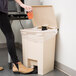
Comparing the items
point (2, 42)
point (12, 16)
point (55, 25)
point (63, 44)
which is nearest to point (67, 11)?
point (55, 25)

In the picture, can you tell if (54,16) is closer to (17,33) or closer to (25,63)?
(25,63)

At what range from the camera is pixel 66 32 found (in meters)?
1.56

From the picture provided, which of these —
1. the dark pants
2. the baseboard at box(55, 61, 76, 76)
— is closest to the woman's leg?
the dark pants

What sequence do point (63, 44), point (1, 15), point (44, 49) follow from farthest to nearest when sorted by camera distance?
point (63, 44) < point (44, 49) < point (1, 15)

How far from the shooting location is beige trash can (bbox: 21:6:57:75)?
152cm

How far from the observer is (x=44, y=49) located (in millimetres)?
1518

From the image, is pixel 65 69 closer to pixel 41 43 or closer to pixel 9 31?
pixel 41 43

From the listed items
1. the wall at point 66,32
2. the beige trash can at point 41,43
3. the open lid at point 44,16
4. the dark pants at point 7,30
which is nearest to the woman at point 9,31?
the dark pants at point 7,30

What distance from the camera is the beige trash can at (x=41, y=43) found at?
152 cm

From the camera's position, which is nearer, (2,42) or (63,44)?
(63,44)

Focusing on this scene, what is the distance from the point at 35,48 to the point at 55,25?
15.3 inches

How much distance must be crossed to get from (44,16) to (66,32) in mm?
386

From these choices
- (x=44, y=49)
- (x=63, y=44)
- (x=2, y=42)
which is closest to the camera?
(x=44, y=49)

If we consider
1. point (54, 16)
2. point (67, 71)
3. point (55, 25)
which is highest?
point (54, 16)
